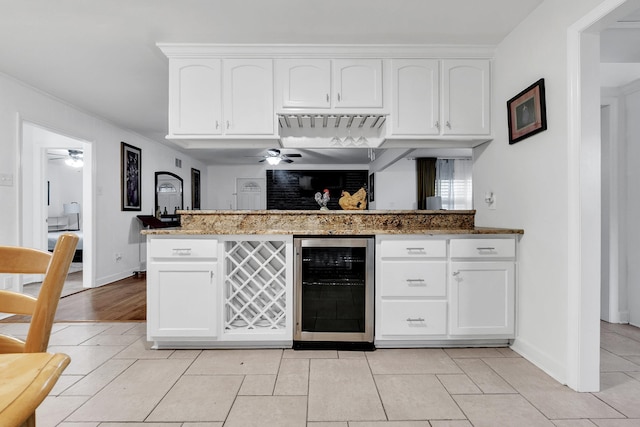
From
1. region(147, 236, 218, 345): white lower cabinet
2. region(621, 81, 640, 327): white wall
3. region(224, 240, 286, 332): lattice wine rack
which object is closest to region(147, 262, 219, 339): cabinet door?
region(147, 236, 218, 345): white lower cabinet

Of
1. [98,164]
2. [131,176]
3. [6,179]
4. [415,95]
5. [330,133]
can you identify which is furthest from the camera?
[131,176]

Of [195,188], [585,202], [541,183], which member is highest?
[195,188]

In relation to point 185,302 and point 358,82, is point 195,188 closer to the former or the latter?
point 185,302

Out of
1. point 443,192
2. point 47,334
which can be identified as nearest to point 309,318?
point 47,334

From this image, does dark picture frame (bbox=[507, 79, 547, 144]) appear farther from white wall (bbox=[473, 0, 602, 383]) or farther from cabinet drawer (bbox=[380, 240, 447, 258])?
cabinet drawer (bbox=[380, 240, 447, 258])

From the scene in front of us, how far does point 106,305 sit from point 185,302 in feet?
6.06

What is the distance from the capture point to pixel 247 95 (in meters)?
2.71

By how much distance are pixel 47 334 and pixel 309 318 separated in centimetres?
181

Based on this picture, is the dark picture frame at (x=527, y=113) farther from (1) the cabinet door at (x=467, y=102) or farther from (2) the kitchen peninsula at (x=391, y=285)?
(2) the kitchen peninsula at (x=391, y=285)

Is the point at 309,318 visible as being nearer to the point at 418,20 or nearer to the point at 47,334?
the point at 47,334

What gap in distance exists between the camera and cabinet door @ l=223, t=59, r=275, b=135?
8.87 feet

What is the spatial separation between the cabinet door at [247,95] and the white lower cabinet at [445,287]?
Result: 136 cm

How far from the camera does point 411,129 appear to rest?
2.74 m

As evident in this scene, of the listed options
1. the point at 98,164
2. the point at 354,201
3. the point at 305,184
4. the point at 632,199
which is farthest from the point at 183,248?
the point at 305,184
